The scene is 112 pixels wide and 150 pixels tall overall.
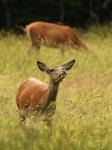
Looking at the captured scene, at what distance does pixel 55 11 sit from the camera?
1027 inches

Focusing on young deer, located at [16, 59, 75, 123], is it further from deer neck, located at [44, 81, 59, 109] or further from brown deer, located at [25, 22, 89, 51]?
brown deer, located at [25, 22, 89, 51]

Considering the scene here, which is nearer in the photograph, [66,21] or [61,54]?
[61,54]

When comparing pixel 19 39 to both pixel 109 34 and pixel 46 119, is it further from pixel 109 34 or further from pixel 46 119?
pixel 46 119

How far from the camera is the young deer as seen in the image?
8.25 m

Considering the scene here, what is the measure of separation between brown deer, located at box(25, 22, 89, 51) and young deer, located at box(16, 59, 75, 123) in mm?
7088

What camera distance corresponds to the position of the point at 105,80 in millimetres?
12227

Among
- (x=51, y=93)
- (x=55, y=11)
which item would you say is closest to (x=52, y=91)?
(x=51, y=93)

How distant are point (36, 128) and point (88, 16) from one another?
18.7m

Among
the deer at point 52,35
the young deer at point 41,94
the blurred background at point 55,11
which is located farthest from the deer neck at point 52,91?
the blurred background at point 55,11

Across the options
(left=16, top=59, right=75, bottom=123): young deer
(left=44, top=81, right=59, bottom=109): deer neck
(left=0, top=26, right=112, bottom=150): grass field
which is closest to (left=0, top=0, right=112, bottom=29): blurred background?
(left=0, top=26, right=112, bottom=150): grass field

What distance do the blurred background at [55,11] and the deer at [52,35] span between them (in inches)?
317

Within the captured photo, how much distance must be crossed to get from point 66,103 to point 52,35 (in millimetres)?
7801

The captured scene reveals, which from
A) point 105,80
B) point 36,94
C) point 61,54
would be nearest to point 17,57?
point 61,54

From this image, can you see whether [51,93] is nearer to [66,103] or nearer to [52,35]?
[66,103]
